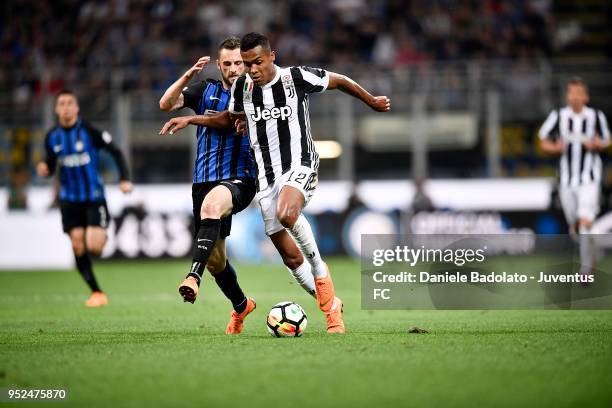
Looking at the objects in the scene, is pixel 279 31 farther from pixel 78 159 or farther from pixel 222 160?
pixel 222 160

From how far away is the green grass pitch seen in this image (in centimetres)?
488

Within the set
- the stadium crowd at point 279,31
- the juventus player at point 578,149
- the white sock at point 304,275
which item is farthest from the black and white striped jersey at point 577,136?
the stadium crowd at point 279,31

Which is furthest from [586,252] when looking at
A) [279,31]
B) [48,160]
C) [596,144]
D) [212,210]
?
[279,31]

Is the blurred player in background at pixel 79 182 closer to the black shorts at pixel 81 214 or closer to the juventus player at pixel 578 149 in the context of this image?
the black shorts at pixel 81 214

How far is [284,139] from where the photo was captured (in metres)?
7.59

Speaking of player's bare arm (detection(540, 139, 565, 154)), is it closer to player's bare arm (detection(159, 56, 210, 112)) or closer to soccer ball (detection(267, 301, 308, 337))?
player's bare arm (detection(159, 56, 210, 112))

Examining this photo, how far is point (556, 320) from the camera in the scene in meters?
8.63

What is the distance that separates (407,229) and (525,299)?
10.8m

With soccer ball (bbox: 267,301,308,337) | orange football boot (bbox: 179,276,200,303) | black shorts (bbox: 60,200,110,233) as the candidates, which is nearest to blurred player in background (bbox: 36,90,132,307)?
black shorts (bbox: 60,200,110,233)

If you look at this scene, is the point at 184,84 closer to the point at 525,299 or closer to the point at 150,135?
the point at 525,299

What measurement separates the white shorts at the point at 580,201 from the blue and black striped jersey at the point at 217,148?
5.75 metres

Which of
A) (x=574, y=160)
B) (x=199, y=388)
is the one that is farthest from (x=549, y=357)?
(x=574, y=160)

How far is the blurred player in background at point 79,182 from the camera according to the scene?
1173cm

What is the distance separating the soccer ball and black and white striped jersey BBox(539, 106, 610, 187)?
608 cm
